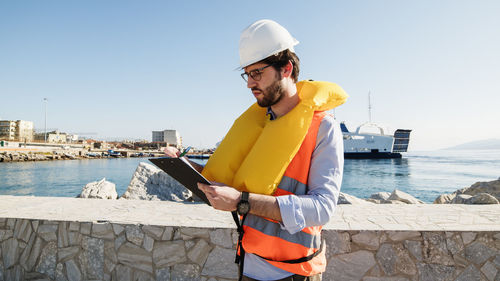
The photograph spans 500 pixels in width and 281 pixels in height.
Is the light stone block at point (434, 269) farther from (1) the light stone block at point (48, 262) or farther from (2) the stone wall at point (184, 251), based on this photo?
(1) the light stone block at point (48, 262)

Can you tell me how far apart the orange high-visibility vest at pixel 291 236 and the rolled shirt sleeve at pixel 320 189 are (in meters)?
0.03

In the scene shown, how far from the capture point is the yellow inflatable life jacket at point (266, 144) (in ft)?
3.65

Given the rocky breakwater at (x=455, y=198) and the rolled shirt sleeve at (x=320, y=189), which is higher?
the rolled shirt sleeve at (x=320, y=189)

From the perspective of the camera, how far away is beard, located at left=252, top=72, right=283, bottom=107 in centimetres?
116

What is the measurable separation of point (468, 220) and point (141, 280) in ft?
11.8

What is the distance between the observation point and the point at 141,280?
3055 mm

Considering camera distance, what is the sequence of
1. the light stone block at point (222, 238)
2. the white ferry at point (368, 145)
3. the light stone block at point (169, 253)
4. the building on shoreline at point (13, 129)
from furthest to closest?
1. the building on shoreline at point (13, 129)
2. the white ferry at point (368, 145)
3. the light stone block at point (169, 253)
4. the light stone block at point (222, 238)

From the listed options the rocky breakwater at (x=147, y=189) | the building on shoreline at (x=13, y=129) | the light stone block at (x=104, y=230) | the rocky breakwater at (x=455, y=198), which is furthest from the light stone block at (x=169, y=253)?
the building on shoreline at (x=13, y=129)

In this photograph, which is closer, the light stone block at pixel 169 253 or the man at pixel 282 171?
the man at pixel 282 171

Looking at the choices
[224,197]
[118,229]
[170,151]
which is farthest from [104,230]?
[224,197]

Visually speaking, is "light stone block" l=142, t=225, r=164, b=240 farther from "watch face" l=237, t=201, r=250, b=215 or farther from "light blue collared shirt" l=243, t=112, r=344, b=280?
"watch face" l=237, t=201, r=250, b=215

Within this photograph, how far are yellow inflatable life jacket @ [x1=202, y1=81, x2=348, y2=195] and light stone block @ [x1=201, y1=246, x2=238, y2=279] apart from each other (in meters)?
1.83

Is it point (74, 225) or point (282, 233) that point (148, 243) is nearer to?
point (74, 225)

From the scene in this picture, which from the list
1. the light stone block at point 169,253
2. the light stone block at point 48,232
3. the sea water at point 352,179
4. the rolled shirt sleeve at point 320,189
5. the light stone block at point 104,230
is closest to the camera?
the rolled shirt sleeve at point 320,189
